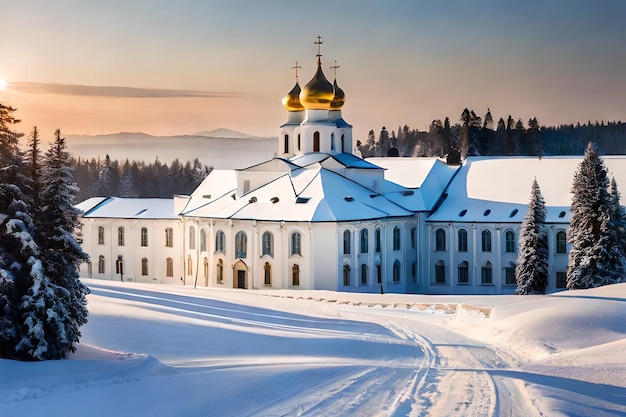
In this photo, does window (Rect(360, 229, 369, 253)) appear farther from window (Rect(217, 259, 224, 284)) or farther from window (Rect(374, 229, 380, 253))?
window (Rect(217, 259, 224, 284))

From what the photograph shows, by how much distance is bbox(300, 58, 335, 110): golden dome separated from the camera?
6531 centimetres

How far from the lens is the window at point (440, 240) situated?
6269 centimetres

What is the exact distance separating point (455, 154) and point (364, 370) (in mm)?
51007

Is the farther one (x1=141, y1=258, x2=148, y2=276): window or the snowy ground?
(x1=141, y1=258, x2=148, y2=276): window

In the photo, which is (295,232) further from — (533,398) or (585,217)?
(533,398)

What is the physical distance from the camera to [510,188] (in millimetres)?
64000

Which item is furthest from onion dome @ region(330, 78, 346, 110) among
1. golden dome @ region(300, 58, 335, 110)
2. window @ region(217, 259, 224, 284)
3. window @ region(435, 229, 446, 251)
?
window @ region(217, 259, 224, 284)

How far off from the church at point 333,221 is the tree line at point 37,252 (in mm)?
31455

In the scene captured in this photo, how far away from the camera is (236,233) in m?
57.2

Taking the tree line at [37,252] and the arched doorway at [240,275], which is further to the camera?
the arched doorway at [240,275]

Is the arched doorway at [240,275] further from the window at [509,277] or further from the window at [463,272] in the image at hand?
the window at [509,277]

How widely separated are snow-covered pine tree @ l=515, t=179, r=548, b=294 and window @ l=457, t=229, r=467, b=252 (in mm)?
7426

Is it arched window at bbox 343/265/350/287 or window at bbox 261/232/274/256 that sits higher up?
window at bbox 261/232/274/256

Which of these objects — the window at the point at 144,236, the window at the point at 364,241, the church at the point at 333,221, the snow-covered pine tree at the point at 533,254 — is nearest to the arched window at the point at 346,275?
the church at the point at 333,221
